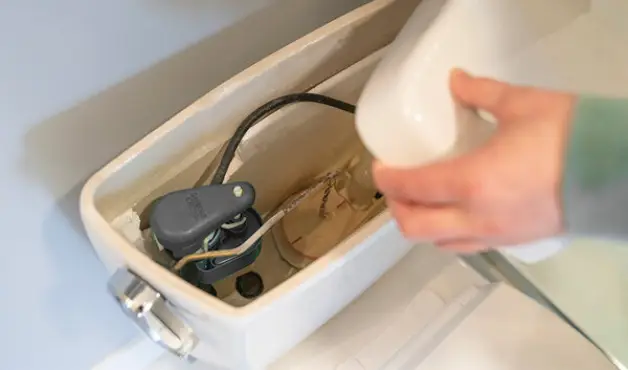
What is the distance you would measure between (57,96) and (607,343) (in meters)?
0.59

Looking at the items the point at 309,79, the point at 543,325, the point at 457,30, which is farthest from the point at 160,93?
the point at 543,325

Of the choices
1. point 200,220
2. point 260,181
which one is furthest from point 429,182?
point 260,181

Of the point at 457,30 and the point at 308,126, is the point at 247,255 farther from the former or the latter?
the point at 457,30

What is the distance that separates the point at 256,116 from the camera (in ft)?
2.31

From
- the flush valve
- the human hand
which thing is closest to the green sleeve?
the human hand

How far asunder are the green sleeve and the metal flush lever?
1.16ft

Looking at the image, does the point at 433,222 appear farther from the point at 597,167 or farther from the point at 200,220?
the point at 200,220

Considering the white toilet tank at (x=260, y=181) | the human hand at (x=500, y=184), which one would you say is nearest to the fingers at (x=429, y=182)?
the human hand at (x=500, y=184)

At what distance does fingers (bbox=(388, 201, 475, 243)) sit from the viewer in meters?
0.45

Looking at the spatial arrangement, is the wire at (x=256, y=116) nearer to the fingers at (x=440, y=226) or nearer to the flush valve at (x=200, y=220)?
the flush valve at (x=200, y=220)

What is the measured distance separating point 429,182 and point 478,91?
94 millimetres

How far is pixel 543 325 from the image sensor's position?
3.14 feet

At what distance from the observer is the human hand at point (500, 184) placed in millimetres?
418

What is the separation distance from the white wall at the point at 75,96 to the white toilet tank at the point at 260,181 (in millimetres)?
45
